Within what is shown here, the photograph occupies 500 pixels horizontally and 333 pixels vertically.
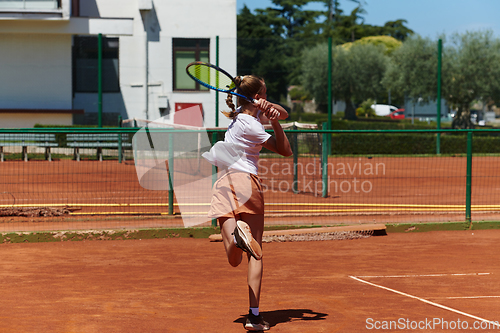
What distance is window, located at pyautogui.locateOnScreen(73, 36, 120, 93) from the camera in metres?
22.3

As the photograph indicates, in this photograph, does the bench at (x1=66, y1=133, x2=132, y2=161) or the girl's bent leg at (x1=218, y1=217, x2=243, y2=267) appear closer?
the girl's bent leg at (x1=218, y1=217, x2=243, y2=267)

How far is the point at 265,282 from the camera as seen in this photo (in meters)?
5.79

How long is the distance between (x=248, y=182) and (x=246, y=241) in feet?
1.53

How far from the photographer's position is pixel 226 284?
5.68m

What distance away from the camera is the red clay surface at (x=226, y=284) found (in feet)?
14.6

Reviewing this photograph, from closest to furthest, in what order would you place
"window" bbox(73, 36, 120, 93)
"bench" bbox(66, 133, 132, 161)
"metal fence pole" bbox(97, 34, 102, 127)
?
"bench" bbox(66, 133, 132, 161)
"metal fence pole" bbox(97, 34, 102, 127)
"window" bbox(73, 36, 120, 93)

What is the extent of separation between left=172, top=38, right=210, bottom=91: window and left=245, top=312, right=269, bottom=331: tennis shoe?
778 inches

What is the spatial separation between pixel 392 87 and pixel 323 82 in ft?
28.0

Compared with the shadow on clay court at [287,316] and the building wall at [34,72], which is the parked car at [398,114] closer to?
the building wall at [34,72]

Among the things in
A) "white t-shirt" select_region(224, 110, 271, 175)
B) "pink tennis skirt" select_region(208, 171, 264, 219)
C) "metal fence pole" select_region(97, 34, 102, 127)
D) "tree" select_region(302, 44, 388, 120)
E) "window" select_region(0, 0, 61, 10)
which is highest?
"window" select_region(0, 0, 61, 10)

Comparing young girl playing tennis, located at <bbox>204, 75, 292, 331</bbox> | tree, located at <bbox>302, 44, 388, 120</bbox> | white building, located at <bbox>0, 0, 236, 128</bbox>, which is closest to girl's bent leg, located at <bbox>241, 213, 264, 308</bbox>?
young girl playing tennis, located at <bbox>204, 75, 292, 331</bbox>

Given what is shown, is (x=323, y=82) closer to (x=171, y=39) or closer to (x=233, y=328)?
(x=171, y=39)

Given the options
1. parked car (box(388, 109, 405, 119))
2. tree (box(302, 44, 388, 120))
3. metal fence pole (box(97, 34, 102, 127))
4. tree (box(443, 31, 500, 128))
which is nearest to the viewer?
metal fence pole (box(97, 34, 102, 127))

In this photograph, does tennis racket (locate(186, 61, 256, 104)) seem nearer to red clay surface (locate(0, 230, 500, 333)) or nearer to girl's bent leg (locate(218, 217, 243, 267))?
girl's bent leg (locate(218, 217, 243, 267))
